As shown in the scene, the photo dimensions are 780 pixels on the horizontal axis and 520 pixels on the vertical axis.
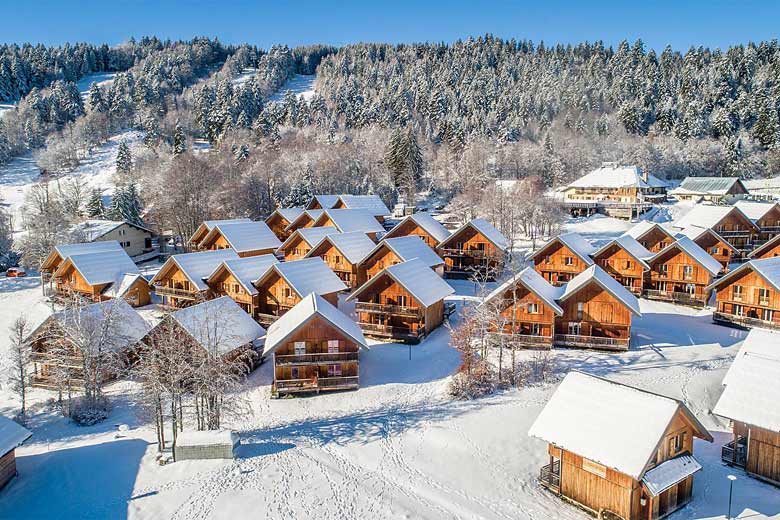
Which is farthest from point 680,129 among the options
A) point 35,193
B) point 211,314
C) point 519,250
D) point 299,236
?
point 35,193

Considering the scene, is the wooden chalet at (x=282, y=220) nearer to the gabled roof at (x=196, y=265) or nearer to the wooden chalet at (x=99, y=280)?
the gabled roof at (x=196, y=265)

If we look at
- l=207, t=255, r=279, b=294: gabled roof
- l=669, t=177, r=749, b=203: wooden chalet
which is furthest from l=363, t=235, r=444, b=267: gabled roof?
l=669, t=177, r=749, b=203: wooden chalet

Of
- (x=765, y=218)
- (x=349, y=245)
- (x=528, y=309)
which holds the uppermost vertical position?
(x=765, y=218)

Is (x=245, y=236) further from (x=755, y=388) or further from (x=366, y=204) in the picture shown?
(x=755, y=388)

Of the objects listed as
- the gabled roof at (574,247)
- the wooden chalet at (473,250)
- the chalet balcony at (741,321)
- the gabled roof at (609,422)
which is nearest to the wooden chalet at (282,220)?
the wooden chalet at (473,250)

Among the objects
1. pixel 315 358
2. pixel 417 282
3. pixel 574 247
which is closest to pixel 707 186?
pixel 574 247
